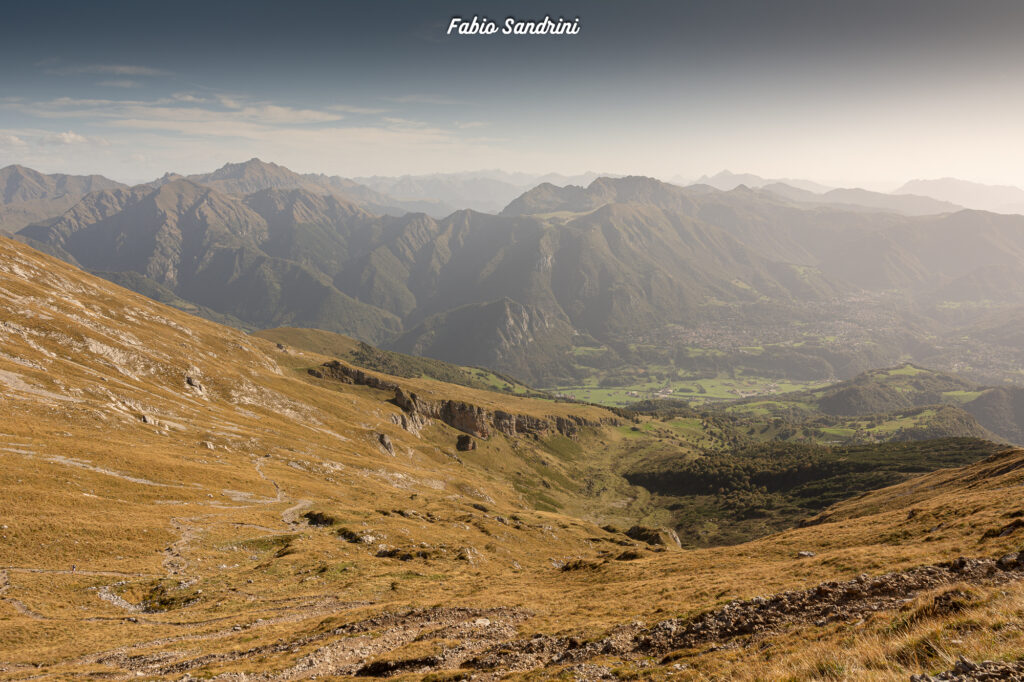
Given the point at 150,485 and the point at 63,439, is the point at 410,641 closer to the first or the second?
the point at 150,485

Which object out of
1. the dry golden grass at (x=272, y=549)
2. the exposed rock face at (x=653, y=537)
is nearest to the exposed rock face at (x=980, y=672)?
the dry golden grass at (x=272, y=549)

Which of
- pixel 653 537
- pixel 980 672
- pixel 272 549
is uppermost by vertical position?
pixel 980 672

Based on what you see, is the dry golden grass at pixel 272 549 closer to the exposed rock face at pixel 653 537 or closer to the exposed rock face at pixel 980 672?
the exposed rock face at pixel 980 672

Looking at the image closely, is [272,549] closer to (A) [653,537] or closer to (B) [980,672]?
(B) [980,672]

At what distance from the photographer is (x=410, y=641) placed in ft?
124

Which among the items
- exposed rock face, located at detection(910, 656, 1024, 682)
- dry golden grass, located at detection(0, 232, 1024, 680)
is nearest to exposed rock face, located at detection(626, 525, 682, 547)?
dry golden grass, located at detection(0, 232, 1024, 680)

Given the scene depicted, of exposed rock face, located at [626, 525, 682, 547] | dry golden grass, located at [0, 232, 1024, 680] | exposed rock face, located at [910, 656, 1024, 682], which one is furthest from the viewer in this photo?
exposed rock face, located at [626, 525, 682, 547]

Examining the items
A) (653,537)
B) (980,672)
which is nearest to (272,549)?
(980,672)

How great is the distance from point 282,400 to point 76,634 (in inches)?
5109

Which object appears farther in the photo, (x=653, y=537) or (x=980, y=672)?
(x=653, y=537)

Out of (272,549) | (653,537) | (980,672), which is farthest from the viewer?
(653,537)

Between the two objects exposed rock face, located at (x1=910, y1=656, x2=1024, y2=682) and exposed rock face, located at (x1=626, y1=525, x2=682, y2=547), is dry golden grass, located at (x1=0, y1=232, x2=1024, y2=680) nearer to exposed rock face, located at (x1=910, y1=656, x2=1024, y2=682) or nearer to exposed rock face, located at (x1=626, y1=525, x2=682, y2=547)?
exposed rock face, located at (x1=910, y1=656, x2=1024, y2=682)

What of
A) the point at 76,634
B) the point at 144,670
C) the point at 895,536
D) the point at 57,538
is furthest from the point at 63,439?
the point at 895,536

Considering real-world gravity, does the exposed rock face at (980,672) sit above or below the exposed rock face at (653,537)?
above
